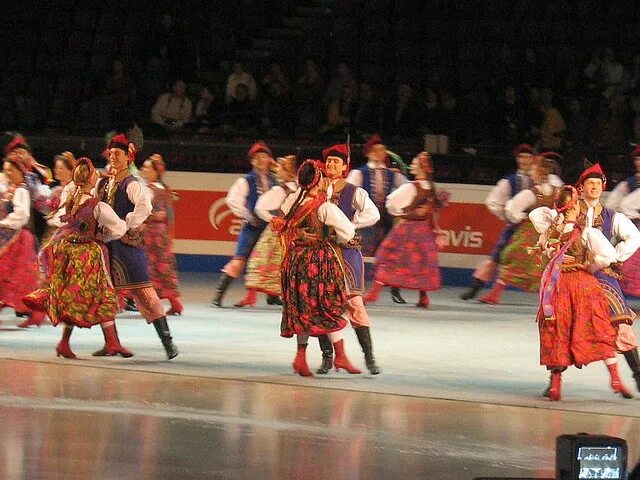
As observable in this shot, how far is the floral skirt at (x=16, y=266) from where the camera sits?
37.6 ft

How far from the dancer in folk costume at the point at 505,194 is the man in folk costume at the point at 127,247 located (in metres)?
4.46

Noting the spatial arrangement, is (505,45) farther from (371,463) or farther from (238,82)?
(371,463)

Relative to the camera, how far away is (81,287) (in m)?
9.73

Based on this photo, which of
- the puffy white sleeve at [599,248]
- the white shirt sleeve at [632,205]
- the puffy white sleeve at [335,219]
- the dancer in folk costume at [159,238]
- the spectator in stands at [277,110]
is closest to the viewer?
the puffy white sleeve at [599,248]

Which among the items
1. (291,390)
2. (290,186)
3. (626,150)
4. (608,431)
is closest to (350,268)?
(291,390)

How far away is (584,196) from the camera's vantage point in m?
8.91

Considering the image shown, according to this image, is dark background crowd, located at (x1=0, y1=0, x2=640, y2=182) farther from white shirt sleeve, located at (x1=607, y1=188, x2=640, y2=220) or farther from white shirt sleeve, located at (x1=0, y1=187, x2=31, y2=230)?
white shirt sleeve, located at (x1=0, y1=187, x2=31, y2=230)

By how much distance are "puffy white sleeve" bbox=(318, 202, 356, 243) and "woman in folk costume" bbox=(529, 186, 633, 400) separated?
1211mm

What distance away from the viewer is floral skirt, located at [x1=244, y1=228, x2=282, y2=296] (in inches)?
498

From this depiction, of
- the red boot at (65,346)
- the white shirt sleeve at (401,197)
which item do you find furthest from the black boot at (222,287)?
the red boot at (65,346)

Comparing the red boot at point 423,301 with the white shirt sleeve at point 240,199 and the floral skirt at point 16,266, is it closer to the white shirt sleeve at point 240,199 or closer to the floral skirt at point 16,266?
the white shirt sleeve at point 240,199

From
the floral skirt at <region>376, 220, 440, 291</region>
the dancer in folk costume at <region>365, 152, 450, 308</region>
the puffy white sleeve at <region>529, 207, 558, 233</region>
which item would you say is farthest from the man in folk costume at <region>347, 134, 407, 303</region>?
the puffy white sleeve at <region>529, 207, 558, 233</region>

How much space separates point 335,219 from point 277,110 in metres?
7.85

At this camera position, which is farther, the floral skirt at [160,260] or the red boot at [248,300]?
the red boot at [248,300]
